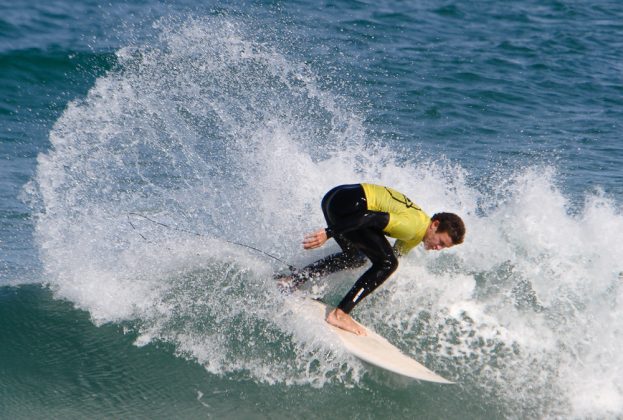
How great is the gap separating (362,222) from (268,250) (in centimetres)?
183

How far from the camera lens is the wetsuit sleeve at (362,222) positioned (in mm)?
6004

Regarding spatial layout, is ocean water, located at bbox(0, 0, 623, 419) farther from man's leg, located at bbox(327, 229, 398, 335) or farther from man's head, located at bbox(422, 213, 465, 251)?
man's head, located at bbox(422, 213, 465, 251)

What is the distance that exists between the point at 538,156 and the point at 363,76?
431 cm

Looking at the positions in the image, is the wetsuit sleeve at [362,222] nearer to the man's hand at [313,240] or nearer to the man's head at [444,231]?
the man's hand at [313,240]

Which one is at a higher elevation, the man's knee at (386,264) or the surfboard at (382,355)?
the man's knee at (386,264)

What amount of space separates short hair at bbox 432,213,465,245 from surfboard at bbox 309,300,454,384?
1055 millimetres

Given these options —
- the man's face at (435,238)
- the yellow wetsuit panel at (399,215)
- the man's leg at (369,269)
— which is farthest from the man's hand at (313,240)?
the man's face at (435,238)

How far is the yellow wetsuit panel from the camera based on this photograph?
20.0 ft

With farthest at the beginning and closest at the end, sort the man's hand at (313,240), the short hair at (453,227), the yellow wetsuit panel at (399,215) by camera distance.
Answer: the yellow wetsuit panel at (399,215) < the short hair at (453,227) < the man's hand at (313,240)

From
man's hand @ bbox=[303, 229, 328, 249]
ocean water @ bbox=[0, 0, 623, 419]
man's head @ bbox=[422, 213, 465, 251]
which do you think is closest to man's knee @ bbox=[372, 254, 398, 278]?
man's head @ bbox=[422, 213, 465, 251]

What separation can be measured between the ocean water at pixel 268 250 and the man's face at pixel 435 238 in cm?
100

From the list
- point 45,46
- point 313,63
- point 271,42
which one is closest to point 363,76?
point 313,63

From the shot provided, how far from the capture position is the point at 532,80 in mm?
16422

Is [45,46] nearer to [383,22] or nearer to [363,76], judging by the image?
[363,76]
